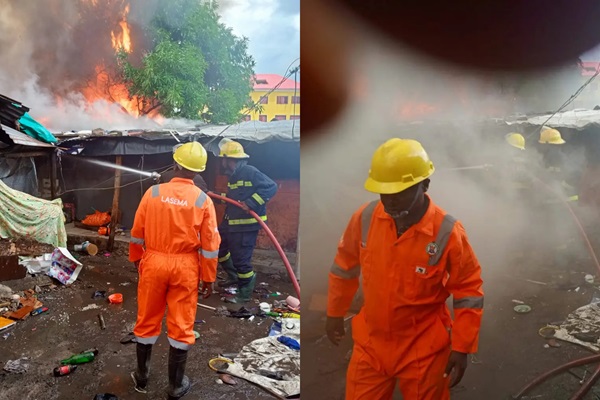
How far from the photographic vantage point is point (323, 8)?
1669 millimetres

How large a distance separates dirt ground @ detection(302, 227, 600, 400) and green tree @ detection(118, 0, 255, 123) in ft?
33.4

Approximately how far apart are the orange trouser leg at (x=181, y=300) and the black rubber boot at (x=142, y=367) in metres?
0.28

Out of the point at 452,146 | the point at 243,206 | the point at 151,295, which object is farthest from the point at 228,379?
the point at 452,146

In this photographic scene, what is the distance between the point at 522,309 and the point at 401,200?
0.81 meters

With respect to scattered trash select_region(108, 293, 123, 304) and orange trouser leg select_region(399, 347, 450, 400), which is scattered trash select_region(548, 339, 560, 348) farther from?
scattered trash select_region(108, 293, 123, 304)

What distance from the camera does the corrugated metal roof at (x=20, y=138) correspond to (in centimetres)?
591

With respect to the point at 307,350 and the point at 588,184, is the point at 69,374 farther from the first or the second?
the point at 588,184

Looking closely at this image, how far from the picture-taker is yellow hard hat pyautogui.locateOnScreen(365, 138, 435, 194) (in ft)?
4.57

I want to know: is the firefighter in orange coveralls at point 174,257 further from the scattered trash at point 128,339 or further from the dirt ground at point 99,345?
the scattered trash at point 128,339

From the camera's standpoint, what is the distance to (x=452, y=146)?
1.61 meters

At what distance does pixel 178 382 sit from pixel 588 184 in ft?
9.29

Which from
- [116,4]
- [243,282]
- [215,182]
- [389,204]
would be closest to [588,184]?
[389,204]

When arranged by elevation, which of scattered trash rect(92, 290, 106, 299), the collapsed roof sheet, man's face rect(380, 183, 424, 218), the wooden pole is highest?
the collapsed roof sheet

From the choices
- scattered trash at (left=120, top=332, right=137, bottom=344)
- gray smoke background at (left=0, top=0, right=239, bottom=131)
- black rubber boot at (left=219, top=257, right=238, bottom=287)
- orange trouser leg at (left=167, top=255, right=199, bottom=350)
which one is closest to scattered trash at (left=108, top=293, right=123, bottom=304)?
scattered trash at (left=120, top=332, right=137, bottom=344)
